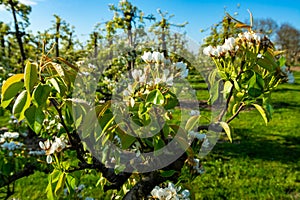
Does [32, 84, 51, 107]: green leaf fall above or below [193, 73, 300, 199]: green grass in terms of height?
above

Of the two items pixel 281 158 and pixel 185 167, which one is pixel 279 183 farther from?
pixel 185 167

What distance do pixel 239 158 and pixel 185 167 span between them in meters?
4.36

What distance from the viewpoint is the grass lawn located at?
3967mm

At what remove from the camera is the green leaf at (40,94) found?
0.92 meters

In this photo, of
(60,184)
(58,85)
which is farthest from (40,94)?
(60,184)

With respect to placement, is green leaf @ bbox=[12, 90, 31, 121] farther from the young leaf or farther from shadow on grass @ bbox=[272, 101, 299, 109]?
shadow on grass @ bbox=[272, 101, 299, 109]

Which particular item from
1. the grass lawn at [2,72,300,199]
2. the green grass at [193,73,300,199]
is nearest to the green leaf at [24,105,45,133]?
the grass lawn at [2,72,300,199]

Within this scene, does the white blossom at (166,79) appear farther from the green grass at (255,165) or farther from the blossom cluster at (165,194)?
the green grass at (255,165)

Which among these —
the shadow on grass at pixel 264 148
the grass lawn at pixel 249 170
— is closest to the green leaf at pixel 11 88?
the grass lawn at pixel 249 170

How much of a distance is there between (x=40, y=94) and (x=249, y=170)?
174 inches

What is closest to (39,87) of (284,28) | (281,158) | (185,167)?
(185,167)

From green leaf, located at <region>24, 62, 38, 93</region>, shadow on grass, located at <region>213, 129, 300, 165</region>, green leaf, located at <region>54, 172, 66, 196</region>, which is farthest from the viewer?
shadow on grass, located at <region>213, 129, 300, 165</region>

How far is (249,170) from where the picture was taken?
15.9 ft

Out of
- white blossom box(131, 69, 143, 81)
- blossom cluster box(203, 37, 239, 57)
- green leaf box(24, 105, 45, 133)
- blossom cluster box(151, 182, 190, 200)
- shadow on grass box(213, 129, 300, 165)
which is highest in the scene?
blossom cluster box(203, 37, 239, 57)
